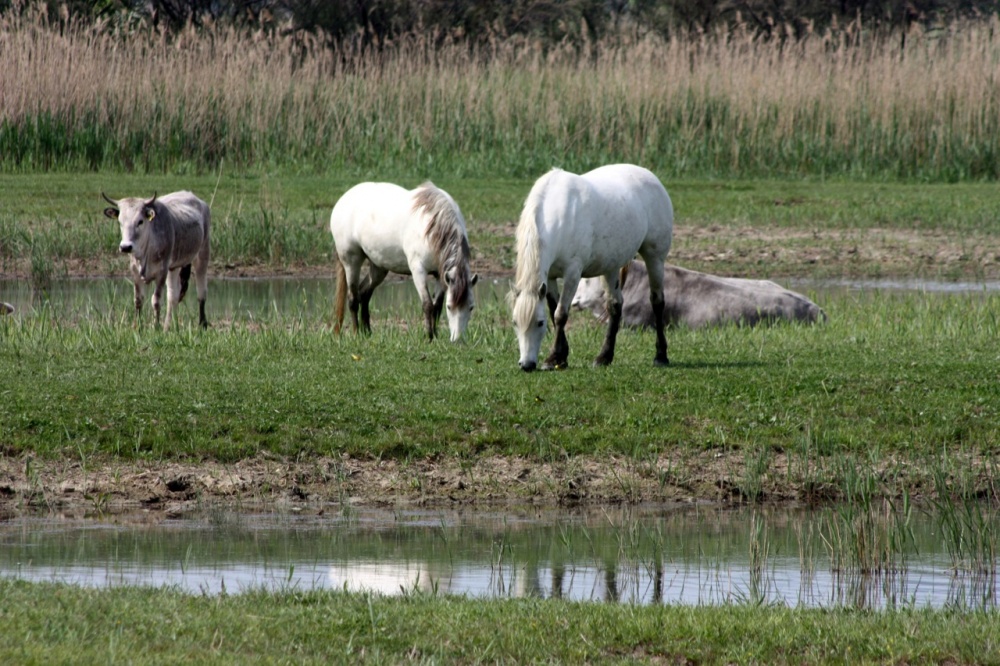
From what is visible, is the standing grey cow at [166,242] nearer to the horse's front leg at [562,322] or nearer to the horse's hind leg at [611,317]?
the horse's front leg at [562,322]

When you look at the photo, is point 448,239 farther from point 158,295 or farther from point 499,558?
point 499,558

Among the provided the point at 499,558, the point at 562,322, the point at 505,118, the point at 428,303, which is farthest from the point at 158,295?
the point at 505,118

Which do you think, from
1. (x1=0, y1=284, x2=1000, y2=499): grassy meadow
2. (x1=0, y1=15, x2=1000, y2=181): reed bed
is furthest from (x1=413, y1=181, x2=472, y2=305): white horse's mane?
(x1=0, y1=15, x2=1000, y2=181): reed bed

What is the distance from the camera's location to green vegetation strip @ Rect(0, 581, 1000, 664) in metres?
5.62

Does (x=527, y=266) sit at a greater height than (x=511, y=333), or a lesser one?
greater

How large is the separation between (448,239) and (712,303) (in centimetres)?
280

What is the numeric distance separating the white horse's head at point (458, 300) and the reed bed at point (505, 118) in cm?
1115

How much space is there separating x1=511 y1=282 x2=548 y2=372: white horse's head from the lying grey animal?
3524 mm

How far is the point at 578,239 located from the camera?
10898 mm

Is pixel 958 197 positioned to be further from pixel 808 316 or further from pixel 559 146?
pixel 808 316

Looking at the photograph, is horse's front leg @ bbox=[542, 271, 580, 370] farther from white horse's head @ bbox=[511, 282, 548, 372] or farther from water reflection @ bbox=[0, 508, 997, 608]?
water reflection @ bbox=[0, 508, 997, 608]

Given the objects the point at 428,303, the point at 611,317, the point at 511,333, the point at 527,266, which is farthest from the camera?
the point at 428,303

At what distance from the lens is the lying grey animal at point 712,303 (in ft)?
47.2

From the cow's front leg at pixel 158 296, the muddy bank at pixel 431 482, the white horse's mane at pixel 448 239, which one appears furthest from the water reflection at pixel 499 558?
the cow's front leg at pixel 158 296
